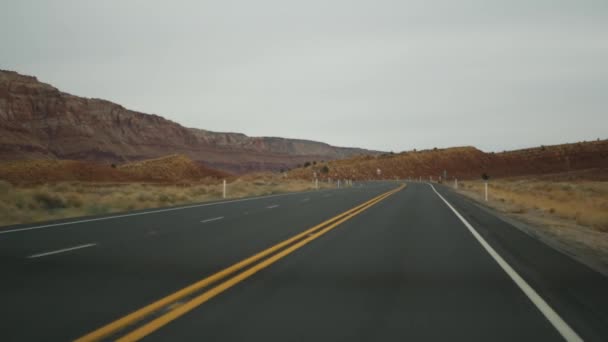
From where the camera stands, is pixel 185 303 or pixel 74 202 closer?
pixel 185 303

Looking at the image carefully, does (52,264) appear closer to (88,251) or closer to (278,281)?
(88,251)

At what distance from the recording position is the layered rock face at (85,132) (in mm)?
115375

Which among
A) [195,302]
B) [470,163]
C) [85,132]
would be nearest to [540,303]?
[195,302]

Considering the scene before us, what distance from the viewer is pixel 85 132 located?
5025 inches

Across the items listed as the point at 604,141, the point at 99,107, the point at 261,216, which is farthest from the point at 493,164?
the point at 261,216

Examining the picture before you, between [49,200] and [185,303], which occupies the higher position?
[49,200]

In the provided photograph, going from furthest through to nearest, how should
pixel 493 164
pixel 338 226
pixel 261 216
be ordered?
pixel 493 164, pixel 261 216, pixel 338 226

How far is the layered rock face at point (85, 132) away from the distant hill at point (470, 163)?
40.7 meters

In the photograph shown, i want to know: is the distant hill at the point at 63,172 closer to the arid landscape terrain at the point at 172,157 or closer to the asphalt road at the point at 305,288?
the arid landscape terrain at the point at 172,157

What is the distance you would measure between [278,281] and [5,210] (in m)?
15.7

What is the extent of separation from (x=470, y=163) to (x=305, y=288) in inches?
6187

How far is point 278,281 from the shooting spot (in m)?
7.00

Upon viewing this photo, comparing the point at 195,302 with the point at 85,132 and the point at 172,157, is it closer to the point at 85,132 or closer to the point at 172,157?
the point at 172,157

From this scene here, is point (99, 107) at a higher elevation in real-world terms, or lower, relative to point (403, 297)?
higher
